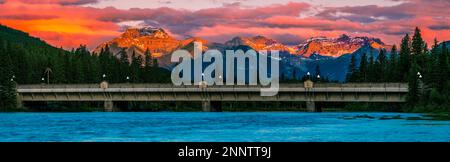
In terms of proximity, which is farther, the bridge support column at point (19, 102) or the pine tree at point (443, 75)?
the bridge support column at point (19, 102)

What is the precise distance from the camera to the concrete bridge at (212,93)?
14738 cm

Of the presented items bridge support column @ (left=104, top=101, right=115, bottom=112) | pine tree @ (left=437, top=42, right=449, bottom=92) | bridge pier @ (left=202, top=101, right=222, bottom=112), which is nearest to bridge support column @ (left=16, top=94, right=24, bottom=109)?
bridge support column @ (left=104, top=101, right=115, bottom=112)

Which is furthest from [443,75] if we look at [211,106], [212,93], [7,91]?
[7,91]

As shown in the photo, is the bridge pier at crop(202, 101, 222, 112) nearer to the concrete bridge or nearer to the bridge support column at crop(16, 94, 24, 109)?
the concrete bridge

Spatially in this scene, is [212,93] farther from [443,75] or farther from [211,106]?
[443,75]

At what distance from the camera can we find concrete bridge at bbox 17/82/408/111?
147 meters

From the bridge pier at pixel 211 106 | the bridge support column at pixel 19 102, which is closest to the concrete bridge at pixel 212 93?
the bridge pier at pixel 211 106

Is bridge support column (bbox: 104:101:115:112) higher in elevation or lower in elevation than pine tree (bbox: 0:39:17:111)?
lower

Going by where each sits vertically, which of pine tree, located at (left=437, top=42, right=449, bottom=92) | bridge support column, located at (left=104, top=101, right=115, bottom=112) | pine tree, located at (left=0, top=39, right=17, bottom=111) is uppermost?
pine tree, located at (left=437, top=42, right=449, bottom=92)

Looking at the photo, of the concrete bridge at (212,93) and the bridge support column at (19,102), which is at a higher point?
the concrete bridge at (212,93)

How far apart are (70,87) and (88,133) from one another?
102 m

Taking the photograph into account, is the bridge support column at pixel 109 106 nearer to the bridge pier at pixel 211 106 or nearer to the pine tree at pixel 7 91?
the pine tree at pixel 7 91

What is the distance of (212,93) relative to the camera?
16375 centimetres
